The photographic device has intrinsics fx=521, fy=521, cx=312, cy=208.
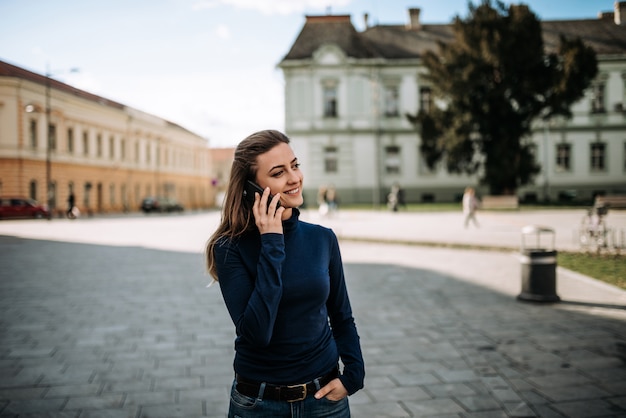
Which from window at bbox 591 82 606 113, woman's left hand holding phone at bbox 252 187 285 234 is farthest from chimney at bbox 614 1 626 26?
woman's left hand holding phone at bbox 252 187 285 234

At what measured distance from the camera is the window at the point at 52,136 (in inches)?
1750

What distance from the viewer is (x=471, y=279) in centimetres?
1041

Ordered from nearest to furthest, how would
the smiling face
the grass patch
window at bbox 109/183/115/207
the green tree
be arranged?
the smiling face, the grass patch, the green tree, window at bbox 109/183/115/207

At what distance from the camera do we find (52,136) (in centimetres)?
4497

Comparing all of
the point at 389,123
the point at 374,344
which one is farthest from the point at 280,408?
the point at 389,123

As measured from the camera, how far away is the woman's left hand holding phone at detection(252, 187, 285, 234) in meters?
2.10

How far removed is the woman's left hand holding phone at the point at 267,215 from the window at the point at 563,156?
46735mm

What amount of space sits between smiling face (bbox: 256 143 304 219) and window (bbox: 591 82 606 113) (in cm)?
4825

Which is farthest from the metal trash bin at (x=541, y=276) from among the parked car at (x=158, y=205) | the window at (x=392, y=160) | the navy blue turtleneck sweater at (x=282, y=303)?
the parked car at (x=158, y=205)

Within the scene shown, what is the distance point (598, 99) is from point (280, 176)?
4902cm

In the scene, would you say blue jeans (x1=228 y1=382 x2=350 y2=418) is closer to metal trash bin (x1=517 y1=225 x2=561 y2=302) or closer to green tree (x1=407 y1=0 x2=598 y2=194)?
metal trash bin (x1=517 y1=225 x2=561 y2=302)

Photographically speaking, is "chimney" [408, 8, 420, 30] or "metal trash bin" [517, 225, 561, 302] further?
"chimney" [408, 8, 420, 30]

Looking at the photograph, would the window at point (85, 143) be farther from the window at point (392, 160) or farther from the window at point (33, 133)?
the window at point (392, 160)

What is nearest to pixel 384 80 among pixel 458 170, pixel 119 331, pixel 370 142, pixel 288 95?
pixel 370 142
